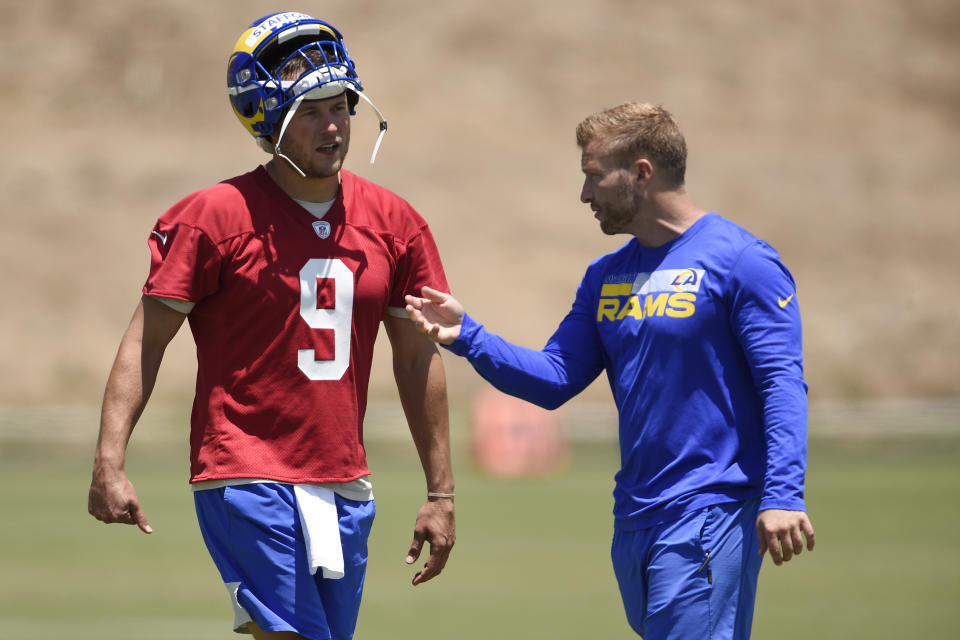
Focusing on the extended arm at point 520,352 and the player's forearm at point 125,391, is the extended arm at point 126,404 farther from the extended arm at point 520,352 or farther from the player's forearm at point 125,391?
the extended arm at point 520,352

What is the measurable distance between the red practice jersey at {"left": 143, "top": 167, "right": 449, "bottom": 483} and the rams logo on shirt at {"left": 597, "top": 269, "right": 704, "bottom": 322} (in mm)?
806

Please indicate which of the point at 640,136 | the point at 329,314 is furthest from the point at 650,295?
the point at 329,314

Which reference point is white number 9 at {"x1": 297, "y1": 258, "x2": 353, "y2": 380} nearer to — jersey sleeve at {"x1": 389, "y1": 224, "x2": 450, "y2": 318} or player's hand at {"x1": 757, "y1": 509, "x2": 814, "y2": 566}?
jersey sleeve at {"x1": 389, "y1": 224, "x2": 450, "y2": 318}

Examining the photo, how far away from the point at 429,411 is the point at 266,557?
0.83 meters

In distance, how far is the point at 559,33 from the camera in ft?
191

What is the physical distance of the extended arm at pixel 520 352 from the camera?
4.76 meters

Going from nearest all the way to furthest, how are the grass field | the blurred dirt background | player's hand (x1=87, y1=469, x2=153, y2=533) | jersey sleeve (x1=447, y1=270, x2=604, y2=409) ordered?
1. player's hand (x1=87, y1=469, x2=153, y2=533)
2. jersey sleeve (x1=447, y1=270, x2=604, y2=409)
3. the grass field
4. the blurred dirt background

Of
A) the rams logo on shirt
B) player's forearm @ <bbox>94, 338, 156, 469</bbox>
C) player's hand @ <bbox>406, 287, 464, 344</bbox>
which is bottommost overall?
player's forearm @ <bbox>94, 338, 156, 469</bbox>

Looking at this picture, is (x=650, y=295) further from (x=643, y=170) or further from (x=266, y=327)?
(x=266, y=327)

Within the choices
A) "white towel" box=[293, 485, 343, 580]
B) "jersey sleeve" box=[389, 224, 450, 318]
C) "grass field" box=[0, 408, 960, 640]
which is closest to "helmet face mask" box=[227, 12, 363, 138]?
"jersey sleeve" box=[389, 224, 450, 318]

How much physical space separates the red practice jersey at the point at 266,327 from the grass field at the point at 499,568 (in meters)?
4.47

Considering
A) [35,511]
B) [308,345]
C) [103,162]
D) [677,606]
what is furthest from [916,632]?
[103,162]

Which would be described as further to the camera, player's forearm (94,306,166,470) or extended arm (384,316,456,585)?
extended arm (384,316,456,585)

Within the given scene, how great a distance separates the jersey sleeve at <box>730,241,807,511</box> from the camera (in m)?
4.41
